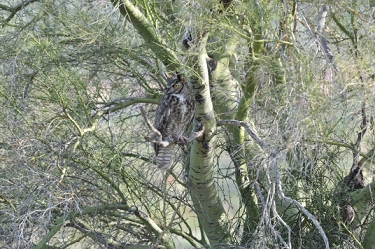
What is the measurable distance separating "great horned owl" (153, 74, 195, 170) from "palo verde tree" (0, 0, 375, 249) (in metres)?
0.18

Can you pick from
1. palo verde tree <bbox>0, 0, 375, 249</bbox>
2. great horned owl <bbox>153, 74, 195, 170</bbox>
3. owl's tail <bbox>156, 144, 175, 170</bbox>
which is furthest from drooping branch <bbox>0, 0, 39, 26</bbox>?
owl's tail <bbox>156, 144, 175, 170</bbox>

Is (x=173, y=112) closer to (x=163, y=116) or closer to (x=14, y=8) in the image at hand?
(x=163, y=116)

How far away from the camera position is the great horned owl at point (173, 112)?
4.26 metres

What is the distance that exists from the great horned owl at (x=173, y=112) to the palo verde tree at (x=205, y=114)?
0.58ft

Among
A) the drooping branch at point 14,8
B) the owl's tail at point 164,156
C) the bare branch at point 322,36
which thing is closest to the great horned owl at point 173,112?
the owl's tail at point 164,156

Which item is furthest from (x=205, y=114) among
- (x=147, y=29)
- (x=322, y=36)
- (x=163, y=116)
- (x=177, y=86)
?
(x=322, y=36)

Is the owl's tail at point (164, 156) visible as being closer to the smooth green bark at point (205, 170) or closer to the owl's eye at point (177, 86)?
the smooth green bark at point (205, 170)

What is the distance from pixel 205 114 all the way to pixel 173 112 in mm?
396

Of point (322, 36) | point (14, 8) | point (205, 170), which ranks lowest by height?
point (205, 170)

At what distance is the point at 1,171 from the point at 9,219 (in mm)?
326

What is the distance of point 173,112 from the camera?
439cm

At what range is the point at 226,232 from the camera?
4828 millimetres

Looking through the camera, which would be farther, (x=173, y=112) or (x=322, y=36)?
(x=173, y=112)

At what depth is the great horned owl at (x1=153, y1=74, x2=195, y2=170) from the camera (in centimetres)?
426
